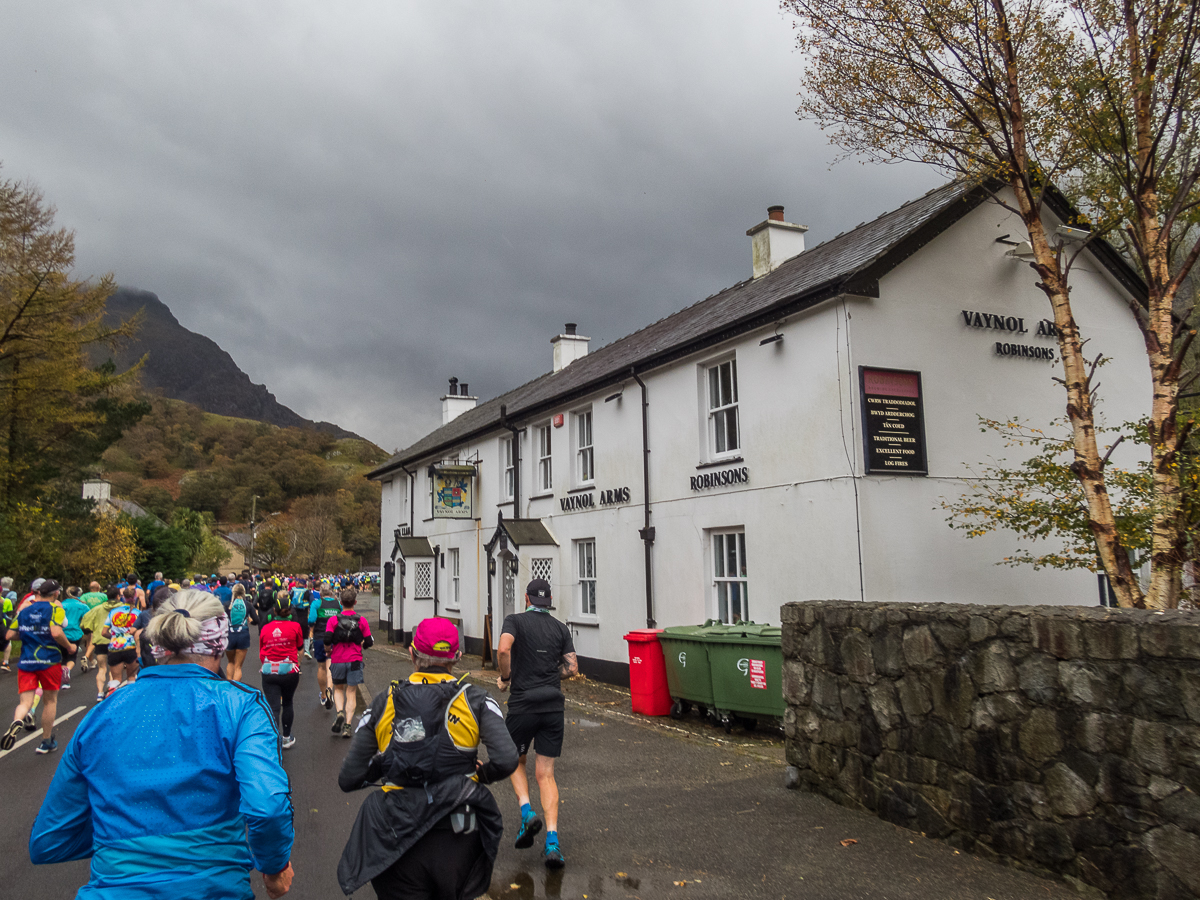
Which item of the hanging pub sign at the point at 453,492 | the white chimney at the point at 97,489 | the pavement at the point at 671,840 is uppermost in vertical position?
the white chimney at the point at 97,489

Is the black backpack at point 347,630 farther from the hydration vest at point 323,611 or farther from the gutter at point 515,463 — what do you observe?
the gutter at point 515,463

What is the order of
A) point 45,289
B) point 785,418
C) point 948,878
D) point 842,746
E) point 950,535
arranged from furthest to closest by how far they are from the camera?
point 45,289 < point 785,418 < point 950,535 < point 842,746 < point 948,878

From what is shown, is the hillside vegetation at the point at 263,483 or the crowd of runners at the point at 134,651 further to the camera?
the hillside vegetation at the point at 263,483

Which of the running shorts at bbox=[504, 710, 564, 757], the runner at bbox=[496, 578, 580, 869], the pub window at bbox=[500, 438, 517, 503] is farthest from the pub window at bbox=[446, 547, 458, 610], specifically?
the running shorts at bbox=[504, 710, 564, 757]

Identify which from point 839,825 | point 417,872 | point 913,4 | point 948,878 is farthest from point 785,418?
point 417,872

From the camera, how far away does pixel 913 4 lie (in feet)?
33.3

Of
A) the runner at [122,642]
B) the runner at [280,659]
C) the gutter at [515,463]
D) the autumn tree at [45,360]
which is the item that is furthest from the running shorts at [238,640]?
the autumn tree at [45,360]

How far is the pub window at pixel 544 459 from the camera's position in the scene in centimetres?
1933

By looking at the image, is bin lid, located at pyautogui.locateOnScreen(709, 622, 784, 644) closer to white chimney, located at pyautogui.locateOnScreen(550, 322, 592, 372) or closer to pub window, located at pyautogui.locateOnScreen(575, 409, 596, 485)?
pub window, located at pyautogui.locateOnScreen(575, 409, 596, 485)

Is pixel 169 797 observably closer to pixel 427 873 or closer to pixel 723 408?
pixel 427 873

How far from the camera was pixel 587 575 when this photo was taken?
17344 millimetres

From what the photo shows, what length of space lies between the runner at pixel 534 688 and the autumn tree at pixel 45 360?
21.0 metres

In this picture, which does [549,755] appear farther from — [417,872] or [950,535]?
[950,535]

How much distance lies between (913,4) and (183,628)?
10.7 meters
